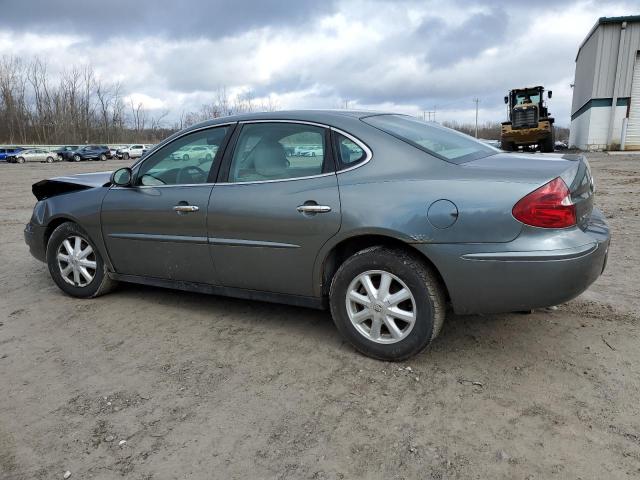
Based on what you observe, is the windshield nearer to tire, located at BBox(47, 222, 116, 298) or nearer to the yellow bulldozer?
the yellow bulldozer

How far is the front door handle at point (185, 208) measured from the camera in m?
3.72

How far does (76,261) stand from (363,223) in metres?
2.89

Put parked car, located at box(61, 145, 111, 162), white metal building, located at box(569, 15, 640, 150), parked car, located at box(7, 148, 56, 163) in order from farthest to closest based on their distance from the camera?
parked car, located at box(61, 145, 111, 162)
parked car, located at box(7, 148, 56, 163)
white metal building, located at box(569, 15, 640, 150)

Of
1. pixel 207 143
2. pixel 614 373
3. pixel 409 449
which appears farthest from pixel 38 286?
pixel 614 373

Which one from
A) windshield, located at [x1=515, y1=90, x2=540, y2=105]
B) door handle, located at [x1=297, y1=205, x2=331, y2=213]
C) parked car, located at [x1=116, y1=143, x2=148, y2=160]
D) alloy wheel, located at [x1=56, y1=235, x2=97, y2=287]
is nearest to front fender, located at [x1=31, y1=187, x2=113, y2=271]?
alloy wheel, located at [x1=56, y1=235, x2=97, y2=287]

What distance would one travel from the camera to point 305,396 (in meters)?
2.84

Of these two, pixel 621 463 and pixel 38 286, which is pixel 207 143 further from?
pixel 621 463

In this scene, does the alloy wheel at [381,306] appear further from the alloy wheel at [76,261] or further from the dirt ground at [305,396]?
the alloy wheel at [76,261]

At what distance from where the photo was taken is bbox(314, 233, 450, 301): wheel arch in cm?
302

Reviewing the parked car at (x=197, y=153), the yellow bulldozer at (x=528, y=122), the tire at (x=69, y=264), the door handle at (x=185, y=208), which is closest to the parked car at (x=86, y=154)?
the yellow bulldozer at (x=528, y=122)

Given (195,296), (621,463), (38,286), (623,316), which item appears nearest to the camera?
(621,463)

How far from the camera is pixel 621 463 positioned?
2.18 meters

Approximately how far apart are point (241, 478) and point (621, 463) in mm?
1647

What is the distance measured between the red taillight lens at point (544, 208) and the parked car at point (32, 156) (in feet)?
168
